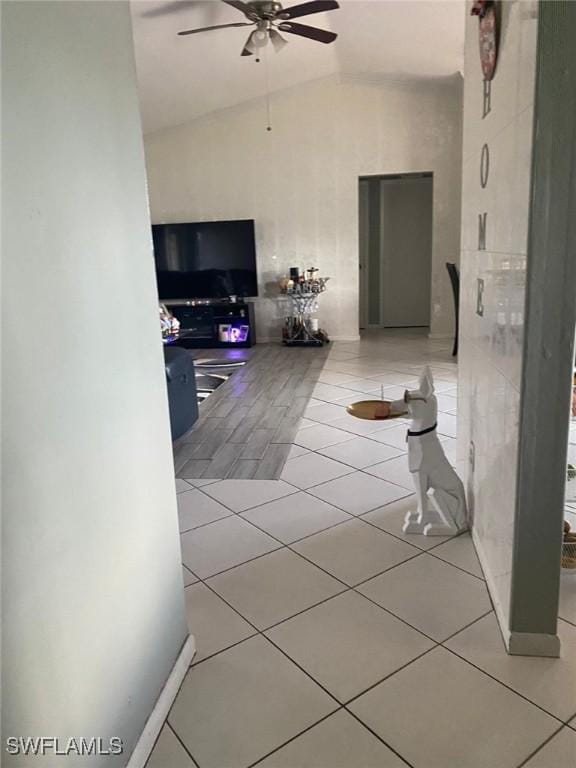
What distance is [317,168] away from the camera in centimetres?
685

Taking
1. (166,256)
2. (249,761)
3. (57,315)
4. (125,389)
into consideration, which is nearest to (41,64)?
(57,315)

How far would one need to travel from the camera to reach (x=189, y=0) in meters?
4.05

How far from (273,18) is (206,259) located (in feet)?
11.3

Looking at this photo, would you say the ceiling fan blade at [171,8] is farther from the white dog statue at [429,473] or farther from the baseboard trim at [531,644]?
the baseboard trim at [531,644]

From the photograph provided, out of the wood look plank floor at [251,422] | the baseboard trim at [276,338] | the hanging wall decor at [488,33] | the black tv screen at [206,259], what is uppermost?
the hanging wall decor at [488,33]

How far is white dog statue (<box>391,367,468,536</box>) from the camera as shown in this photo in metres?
2.20

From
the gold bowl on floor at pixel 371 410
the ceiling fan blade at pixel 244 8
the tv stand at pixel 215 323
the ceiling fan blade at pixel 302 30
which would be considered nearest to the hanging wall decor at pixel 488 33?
the gold bowl on floor at pixel 371 410

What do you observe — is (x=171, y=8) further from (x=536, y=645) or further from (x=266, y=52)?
(x=536, y=645)

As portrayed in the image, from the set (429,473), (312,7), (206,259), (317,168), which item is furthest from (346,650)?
(317,168)

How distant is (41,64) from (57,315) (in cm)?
43

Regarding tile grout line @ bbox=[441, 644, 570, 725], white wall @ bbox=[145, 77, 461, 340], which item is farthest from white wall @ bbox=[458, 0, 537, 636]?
white wall @ bbox=[145, 77, 461, 340]

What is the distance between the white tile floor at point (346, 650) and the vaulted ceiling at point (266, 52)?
3809 mm

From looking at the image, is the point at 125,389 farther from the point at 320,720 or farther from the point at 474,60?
the point at 474,60

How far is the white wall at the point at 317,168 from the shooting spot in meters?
6.61
